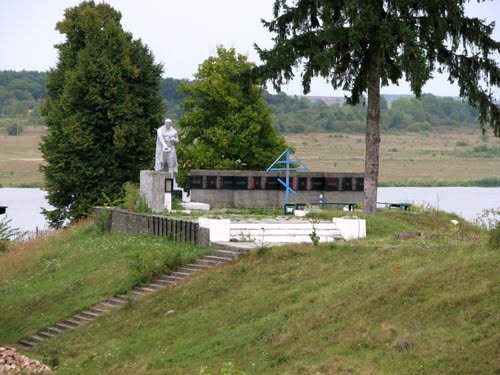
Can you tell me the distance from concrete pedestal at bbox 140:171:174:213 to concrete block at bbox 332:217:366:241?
7.78 metres

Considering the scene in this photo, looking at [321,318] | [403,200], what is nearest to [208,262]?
[321,318]

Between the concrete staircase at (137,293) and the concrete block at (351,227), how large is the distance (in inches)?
135

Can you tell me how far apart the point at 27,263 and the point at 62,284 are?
5590 mm

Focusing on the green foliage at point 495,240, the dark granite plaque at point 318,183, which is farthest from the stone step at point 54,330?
the dark granite plaque at point 318,183

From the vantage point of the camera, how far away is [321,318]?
19.2 m

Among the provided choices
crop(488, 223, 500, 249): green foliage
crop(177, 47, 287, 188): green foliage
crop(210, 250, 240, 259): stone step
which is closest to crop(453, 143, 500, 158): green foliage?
crop(177, 47, 287, 188): green foliage

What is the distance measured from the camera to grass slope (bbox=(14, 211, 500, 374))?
54.4 feet

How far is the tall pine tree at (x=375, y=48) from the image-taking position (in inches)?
1282

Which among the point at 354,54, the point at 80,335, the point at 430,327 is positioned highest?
the point at 354,54

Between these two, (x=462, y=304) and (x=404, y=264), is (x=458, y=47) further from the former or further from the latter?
(x=462, y=304)

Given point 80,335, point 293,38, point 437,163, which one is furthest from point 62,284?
point 437,163

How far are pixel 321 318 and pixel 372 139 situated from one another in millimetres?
15900

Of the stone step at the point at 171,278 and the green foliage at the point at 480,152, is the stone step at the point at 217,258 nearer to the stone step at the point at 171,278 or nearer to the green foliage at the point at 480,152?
the stone step at the point at 171,278

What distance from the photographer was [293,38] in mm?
34688
